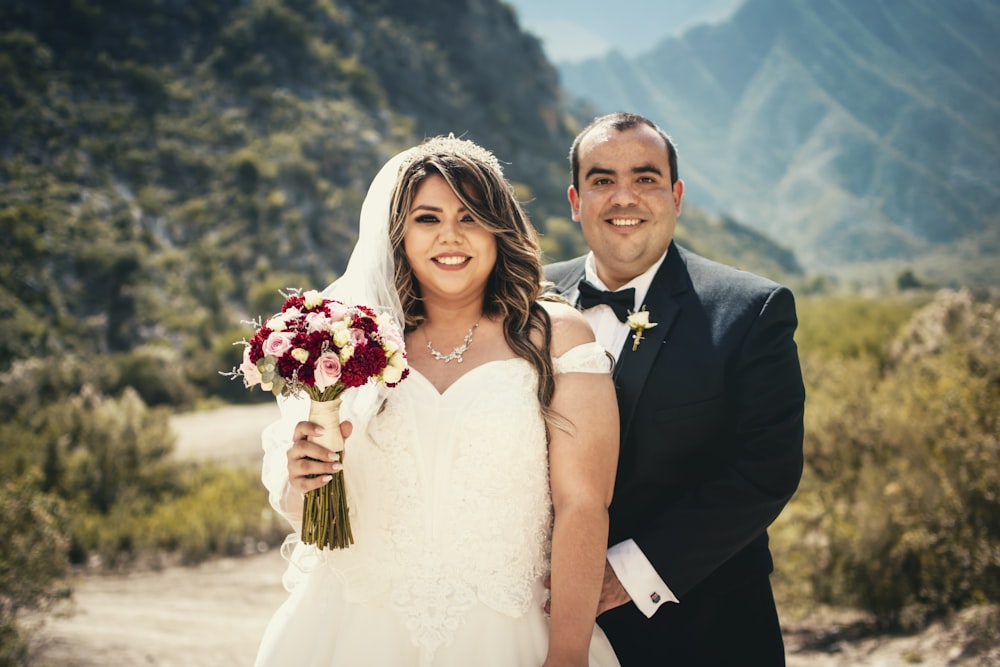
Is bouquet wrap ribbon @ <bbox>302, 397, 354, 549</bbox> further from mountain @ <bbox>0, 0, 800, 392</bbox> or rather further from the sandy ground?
mountain @ <bbox>0, 0, 800, 392</bbox>

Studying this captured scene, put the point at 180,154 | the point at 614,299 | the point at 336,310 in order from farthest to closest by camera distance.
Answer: the point at 180,154, the point at 614,299, the point at 336,310

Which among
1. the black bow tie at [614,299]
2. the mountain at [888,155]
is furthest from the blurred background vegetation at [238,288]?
the mountain at [888,155]

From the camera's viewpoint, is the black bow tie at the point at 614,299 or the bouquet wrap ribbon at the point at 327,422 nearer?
the bouquet wrap ribbon at the point at 327,422

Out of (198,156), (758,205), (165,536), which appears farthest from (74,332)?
(758,205)

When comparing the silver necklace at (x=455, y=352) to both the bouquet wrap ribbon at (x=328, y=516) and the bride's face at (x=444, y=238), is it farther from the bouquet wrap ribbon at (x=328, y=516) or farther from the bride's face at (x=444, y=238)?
the bouquet wrap ribbon at (x=328, y=516)

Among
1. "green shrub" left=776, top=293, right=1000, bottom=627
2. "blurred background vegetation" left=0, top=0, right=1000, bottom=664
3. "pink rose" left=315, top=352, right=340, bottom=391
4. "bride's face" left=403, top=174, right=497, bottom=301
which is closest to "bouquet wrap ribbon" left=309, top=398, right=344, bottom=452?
"pink rose" left=315, top=352, right=340, bottom=391

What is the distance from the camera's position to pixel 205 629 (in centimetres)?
806

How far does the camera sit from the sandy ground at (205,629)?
6.26m

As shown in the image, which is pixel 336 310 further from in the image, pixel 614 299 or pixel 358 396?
pixel 614 299

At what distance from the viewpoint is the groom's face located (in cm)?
330

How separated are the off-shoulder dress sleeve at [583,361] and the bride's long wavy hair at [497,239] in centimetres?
4

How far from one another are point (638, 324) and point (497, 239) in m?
0.68

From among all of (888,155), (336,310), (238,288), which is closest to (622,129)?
(336,310)

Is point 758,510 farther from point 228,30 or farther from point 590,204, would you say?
point 228,30
